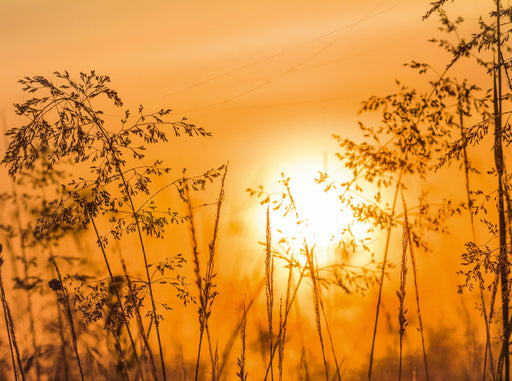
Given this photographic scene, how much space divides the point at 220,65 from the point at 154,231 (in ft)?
1.90

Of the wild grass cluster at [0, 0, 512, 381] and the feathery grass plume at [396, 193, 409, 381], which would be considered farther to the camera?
the wild grass cluster at [0, 0, 512, 381]

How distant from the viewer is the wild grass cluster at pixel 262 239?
190 cm

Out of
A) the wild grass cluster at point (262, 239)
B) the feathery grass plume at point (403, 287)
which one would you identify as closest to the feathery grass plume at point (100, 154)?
the wild grass cluster at point (262, 239)

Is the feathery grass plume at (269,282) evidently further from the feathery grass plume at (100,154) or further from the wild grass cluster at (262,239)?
the feathery grass plume at (100,154)

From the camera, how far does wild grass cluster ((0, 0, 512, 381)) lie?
1901mm

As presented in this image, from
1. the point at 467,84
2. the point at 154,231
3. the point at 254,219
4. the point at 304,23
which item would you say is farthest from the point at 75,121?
the point at 467,84

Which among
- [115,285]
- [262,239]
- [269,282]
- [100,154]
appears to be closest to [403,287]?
[269,282]

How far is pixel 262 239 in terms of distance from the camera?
1.96m

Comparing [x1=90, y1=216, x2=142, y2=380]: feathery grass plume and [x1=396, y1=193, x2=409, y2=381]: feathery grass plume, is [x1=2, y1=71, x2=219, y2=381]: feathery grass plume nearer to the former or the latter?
[x1=90, y1=216, x2=142, y2=380]: feathery grass plume

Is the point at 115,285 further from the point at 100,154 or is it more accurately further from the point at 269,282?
the point at 269,282

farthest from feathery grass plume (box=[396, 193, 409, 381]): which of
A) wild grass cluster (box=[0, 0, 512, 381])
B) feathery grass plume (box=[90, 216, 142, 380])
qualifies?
feathery grass plume (box=[90, 216, 142, 380])

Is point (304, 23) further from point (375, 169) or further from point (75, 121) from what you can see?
point (75, 121)

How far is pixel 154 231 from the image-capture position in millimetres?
1979

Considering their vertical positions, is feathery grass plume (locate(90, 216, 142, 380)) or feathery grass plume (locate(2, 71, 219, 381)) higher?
feathery grass plume (locate(2, 71, 219, 381))
